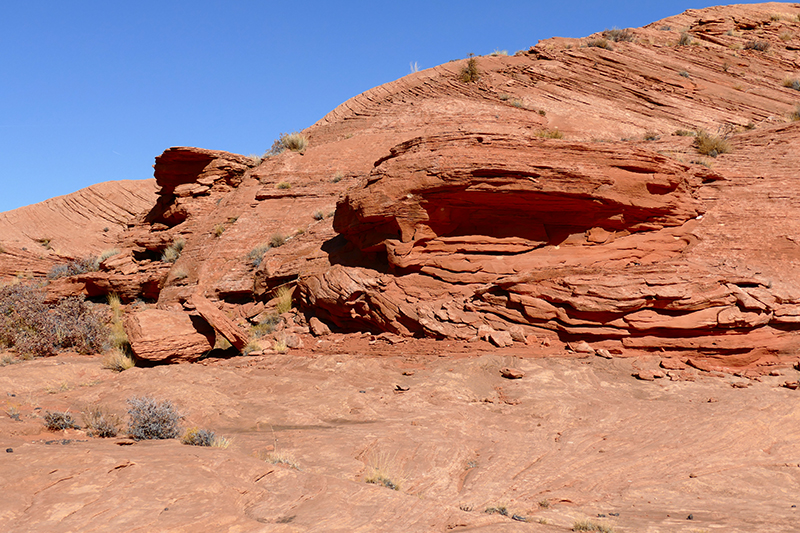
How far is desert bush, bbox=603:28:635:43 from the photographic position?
2406 cm

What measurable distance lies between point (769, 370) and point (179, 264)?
1557 cm

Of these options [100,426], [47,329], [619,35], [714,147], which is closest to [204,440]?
[100,426]

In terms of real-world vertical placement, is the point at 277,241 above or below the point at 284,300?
above

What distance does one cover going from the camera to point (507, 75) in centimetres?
2320

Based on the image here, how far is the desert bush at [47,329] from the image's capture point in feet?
42.1

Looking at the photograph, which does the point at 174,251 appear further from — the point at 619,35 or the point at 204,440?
the point at 619,35

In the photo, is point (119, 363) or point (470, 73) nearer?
point (119, 363)

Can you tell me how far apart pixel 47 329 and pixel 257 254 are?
544 cm

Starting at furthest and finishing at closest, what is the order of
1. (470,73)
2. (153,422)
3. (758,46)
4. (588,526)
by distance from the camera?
(470,73), (758,46), (153,422), (588,526)

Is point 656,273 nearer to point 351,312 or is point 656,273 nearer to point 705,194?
point 705,194

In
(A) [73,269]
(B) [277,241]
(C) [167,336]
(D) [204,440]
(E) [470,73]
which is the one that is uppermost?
(E) [470,73]

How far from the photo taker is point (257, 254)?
15.7 m

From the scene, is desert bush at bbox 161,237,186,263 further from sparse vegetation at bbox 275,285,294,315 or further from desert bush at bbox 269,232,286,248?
sparse vegetation at bbox 275,285,294,315

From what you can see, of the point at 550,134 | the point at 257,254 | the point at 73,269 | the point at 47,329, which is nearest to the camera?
the point at 47,329
